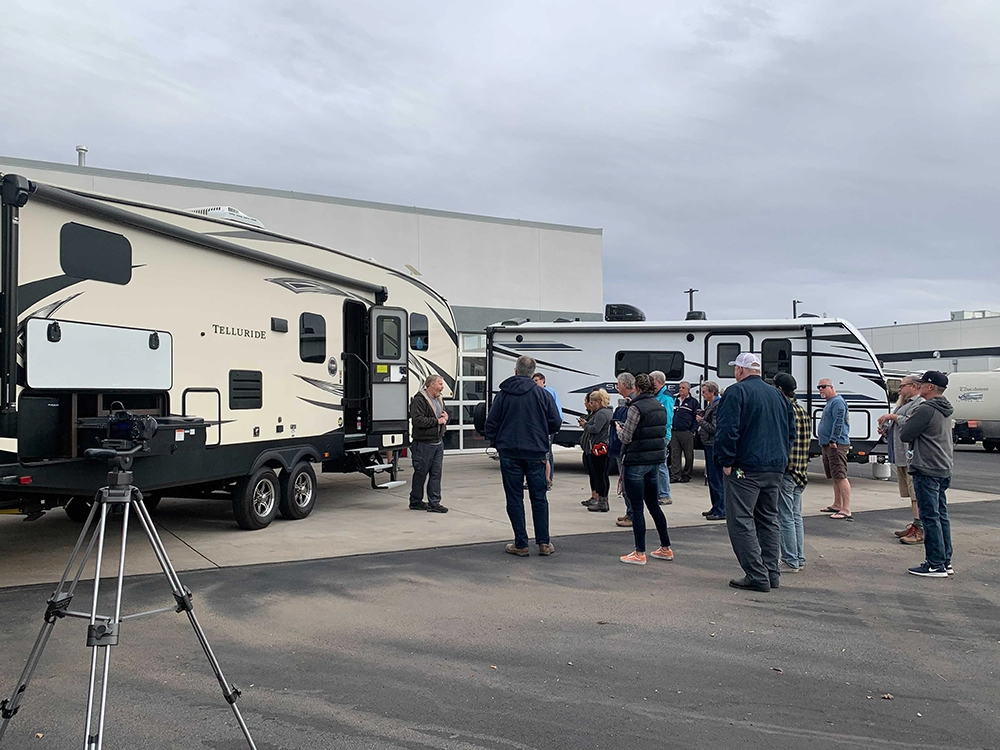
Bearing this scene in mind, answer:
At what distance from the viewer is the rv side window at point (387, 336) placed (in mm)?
11734

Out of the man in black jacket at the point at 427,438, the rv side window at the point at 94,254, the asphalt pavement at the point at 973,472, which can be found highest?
the rv side window at the point at 94,254

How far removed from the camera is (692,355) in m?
16.1

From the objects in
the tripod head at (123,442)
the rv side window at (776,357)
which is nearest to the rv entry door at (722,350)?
the rv side window at (776,357)

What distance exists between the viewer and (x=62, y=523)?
9914mm

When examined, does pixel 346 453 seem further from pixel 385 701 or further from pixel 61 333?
pixel 385 701

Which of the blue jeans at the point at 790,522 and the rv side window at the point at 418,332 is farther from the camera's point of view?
the rv side window at the point at 418,332

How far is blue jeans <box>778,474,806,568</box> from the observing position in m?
7.54

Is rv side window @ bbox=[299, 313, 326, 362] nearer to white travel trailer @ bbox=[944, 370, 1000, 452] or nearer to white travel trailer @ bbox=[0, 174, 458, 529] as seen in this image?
white travel trailer @ bbox=[0, 174, 458, 529]

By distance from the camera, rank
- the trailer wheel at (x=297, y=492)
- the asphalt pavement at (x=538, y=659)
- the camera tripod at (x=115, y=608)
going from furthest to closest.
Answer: the trailer wheel at (x=297, y=492), the asphalt pavement at (x=538, y=659), the camera tripod at (x=115, y=608)

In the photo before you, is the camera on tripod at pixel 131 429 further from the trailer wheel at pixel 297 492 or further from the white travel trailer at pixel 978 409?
the white travel trailer at pixel 978 409

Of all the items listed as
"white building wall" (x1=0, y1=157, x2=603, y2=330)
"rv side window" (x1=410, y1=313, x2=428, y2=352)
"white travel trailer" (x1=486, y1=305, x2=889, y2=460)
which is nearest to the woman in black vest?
"rv side window" (x1=410, y1=313, x2=428, y2=352)

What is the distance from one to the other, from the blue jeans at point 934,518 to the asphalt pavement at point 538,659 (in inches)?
9.9

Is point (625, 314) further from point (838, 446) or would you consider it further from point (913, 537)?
point (913, 537)

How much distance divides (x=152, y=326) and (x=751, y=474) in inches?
209
